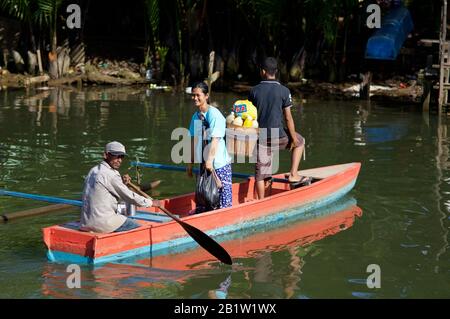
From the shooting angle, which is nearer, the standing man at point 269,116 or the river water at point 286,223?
the river water at point 286,223

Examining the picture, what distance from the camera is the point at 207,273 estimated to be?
10195 mm

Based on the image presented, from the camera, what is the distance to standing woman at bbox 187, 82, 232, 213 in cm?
1080

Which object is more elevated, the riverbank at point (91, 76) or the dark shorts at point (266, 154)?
the riverbank at point (91, 76)

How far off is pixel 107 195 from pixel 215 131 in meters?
1.70

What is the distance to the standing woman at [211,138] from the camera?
10797mm

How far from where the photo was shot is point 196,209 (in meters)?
11.5

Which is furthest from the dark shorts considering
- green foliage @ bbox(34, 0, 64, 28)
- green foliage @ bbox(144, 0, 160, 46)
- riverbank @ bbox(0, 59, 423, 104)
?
green foliage @ bbox(34, 0, 64, 28)

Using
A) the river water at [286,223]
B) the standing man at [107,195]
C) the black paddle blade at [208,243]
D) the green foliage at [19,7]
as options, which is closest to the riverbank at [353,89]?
the river water at [286,223]

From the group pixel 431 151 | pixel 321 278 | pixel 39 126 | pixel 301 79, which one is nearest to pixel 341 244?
pixel 321 278

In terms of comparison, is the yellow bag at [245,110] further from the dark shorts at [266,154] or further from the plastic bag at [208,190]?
the plastic bag at [208,190]

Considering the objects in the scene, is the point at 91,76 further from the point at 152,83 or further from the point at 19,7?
the point at 19,7

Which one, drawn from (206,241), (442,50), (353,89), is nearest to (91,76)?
(353,89)

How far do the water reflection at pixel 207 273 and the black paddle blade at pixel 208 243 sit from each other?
0.50 feet
